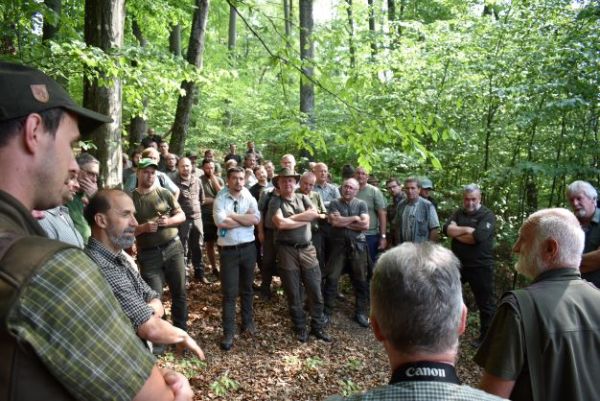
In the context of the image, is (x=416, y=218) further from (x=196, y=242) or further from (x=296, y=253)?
(x=196, y=242)

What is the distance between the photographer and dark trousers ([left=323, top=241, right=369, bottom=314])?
23.3 feet

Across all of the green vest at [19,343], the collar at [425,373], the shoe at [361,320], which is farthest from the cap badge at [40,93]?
the shoe at [361,320]

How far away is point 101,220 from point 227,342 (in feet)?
10.8

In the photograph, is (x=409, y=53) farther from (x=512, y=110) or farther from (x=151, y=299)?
(x=151, y=299)

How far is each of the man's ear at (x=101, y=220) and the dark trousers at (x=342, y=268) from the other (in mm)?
4511

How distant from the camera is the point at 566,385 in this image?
7.06 ft

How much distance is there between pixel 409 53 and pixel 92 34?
6.50 metres

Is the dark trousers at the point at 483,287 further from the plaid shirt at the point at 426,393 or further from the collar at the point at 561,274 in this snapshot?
the plaid shirt at the point at 426,393

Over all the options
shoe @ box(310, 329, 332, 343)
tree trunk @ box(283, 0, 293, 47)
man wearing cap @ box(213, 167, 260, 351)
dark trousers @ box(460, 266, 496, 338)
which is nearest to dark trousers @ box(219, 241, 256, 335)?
man wearing cap @ box(213, 167, 260, 351)

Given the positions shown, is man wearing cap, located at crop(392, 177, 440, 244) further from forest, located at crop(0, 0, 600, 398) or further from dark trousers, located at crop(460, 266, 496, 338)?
dark trousers, located at crop(460, 266, 496, 338)

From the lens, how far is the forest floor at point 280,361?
511 centimetres

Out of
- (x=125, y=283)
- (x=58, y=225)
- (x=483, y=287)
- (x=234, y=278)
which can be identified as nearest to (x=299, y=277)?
(x=234, y=278)

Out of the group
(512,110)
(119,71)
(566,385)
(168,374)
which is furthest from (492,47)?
(168,374)

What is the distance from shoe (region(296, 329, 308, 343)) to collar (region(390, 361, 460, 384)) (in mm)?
5245
